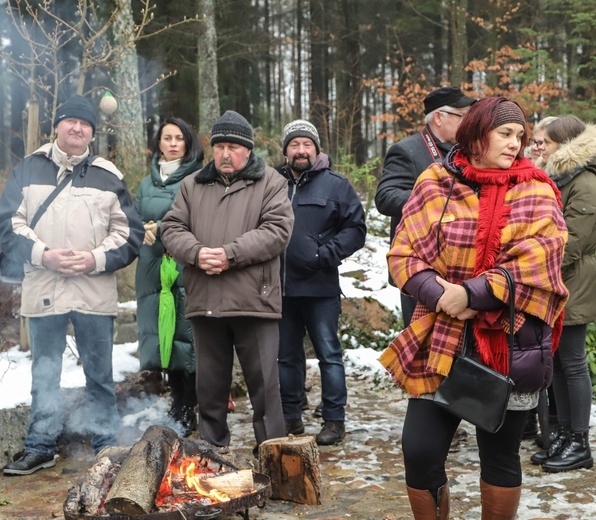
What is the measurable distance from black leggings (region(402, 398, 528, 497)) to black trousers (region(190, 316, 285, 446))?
→ 1699 mm

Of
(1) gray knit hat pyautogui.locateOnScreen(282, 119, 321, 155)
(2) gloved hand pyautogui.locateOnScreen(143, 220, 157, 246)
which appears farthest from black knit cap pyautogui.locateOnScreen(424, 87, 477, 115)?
(2) gloved hand pyautogui.locateOnScreen(143, 220, 157, 246)

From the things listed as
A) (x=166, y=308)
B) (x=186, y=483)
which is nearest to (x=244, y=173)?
(x=166, y=308)

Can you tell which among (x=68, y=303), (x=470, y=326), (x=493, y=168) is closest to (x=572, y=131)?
(x=493, y=168)

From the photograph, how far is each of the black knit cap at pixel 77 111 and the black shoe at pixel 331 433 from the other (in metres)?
2.78

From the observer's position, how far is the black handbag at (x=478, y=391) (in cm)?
298

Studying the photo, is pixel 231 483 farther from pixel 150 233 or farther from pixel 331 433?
pixel 150 233

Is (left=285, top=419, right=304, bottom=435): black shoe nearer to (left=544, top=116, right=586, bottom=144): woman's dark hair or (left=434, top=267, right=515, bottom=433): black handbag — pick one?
(left=544, top=116, right=586, bottom=144): woman's dark hair

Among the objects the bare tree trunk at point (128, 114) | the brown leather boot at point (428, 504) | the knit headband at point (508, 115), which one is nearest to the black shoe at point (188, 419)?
the brown leather boot at point (428, 504)

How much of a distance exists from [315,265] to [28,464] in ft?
7.89

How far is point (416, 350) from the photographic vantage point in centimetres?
322

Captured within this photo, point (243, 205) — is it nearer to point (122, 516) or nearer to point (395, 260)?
point (395, 260)

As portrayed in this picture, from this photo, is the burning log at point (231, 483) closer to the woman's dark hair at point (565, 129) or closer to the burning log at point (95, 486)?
the burning log at point (95, 486)

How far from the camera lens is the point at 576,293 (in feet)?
16.5

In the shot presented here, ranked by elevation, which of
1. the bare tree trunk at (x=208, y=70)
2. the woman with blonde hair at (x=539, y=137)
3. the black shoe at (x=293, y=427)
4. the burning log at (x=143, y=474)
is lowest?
the black shoe at (x=293, y=427)
